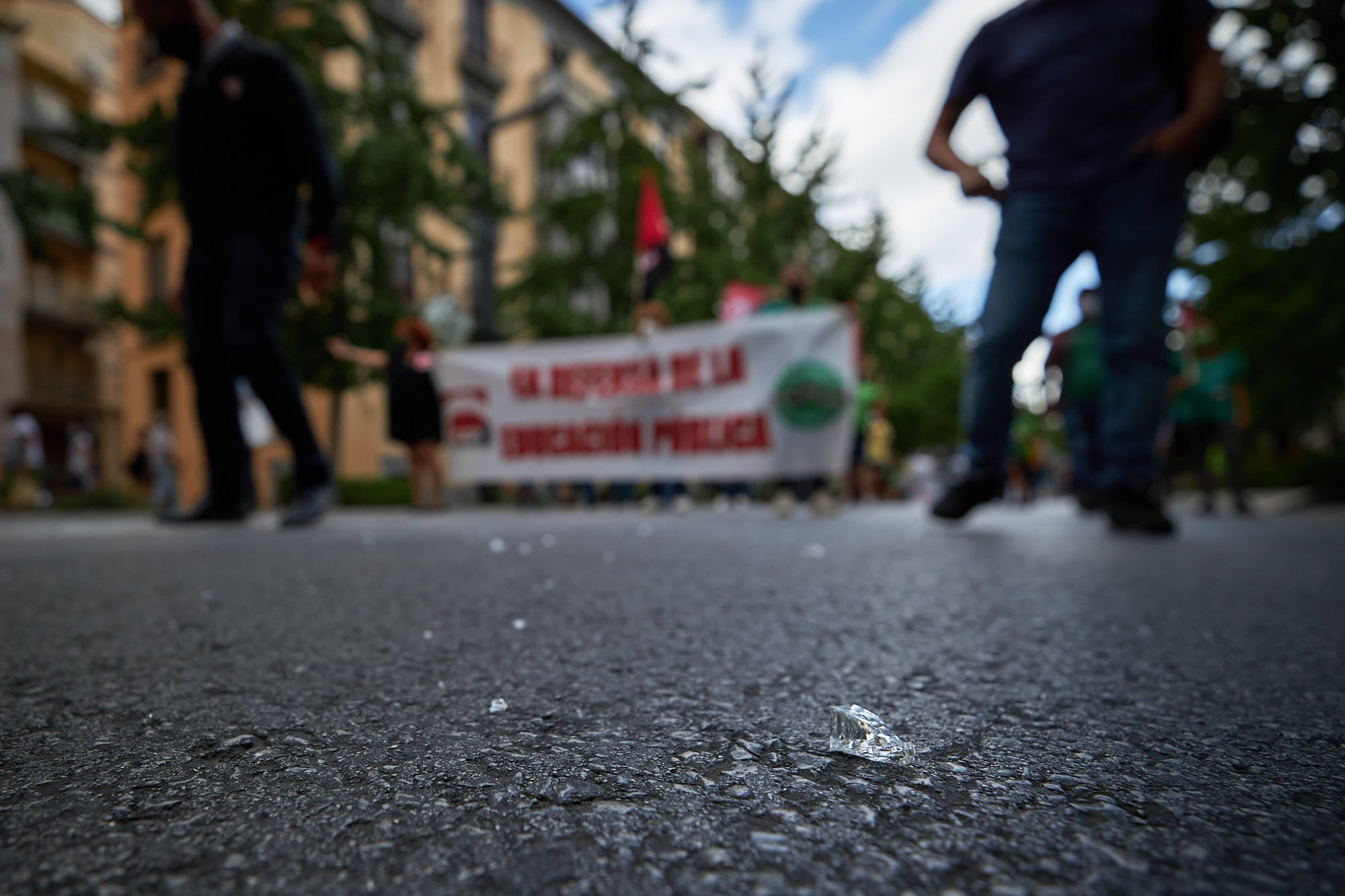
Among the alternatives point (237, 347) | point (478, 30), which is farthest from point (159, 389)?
point (237, 347)

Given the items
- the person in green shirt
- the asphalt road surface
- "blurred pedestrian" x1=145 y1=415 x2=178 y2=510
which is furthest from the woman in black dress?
"blurred pedestrian" x1=145 y1=415 x2=178 y2=510

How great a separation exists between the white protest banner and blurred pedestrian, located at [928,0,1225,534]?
3314 mm

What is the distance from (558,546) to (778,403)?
4.03m

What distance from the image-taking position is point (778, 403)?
6.71m

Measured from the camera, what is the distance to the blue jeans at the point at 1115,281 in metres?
2.99

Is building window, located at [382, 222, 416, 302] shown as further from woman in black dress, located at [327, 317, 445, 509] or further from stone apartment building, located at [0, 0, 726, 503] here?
woman in black dress, located at [327, 317, 445, 509]

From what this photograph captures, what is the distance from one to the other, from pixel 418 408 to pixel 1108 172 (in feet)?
20.7

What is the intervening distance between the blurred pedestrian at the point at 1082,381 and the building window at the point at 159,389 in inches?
950

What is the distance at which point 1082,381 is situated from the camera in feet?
20.2

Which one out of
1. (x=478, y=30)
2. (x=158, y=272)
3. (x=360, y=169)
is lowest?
(x=360, y=169)

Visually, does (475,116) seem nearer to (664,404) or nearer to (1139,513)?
(664,404)

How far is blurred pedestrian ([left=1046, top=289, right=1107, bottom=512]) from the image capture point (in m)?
6.07

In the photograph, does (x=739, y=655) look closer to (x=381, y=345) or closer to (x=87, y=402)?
(x=381, y=345)

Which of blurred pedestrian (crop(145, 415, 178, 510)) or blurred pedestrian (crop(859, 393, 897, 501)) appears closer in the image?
blurred pedestrian (crop(145, 415, 178, 510))
